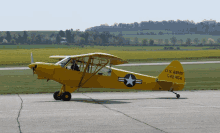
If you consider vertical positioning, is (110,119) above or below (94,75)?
below

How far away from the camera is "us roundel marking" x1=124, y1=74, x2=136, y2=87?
18.2 m

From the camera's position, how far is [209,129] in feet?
31.1

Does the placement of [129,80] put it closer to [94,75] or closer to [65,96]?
[94,75]

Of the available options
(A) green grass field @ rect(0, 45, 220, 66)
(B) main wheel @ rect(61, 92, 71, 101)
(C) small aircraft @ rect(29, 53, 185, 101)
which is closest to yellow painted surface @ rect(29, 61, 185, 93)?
(C) small aircraft @ rect(29, 53, 185, 101)

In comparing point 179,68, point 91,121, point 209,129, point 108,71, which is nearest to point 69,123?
point 91,121

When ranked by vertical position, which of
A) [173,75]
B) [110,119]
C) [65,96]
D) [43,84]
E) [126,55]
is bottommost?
[126,55]

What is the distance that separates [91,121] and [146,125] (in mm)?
1898

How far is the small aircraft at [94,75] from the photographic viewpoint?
16891mm

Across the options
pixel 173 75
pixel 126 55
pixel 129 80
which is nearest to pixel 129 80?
pixel 129 80

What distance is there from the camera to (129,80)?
18281 mm

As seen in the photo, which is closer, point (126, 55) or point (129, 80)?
point (129, 80)

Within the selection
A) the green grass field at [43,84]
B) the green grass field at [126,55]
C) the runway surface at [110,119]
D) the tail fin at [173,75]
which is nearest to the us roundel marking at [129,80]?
the tail fin at [173,75]

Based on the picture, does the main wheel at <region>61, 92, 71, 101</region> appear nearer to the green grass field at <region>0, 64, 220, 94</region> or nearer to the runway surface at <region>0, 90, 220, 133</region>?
the runway surface at <region>0, 90, 220, 133</region>

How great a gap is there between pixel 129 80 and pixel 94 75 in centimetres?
201
